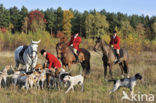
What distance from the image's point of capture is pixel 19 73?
7.46 metres

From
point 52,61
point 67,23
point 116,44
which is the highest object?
point 67,23

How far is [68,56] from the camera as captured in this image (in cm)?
941

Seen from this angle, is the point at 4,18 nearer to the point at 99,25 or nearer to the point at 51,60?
the point at 99,25

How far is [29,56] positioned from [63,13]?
47.2 metres

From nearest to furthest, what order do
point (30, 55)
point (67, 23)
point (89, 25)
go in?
point (30, 55)
point (89, 25)
point (67, 23)

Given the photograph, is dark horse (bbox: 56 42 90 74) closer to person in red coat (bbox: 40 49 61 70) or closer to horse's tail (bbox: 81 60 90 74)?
horse's tail (bbox: 81 60 90 74)

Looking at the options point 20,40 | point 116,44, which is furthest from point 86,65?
point 20,40

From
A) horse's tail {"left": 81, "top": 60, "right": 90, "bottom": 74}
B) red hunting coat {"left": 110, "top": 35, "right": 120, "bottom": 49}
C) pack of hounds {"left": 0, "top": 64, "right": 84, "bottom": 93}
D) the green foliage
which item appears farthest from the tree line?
pack of hounds {"left": 0, "top": 64, "right": 84, "bottom": 93}

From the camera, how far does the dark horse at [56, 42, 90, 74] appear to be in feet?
28.6

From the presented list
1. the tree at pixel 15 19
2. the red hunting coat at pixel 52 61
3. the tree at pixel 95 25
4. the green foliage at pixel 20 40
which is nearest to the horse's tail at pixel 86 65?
the red hunting coat at pixel 52 61

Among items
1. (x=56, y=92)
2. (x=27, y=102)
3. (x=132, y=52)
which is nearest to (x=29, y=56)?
(x=56, y=92)

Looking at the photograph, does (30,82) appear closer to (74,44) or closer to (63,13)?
(74,44)

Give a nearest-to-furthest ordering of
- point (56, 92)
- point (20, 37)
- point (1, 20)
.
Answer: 1. point (56, 92)
2. point (20, 37)
3. point (1, 20)

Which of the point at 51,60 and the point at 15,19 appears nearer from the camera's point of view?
the point at 51,60
